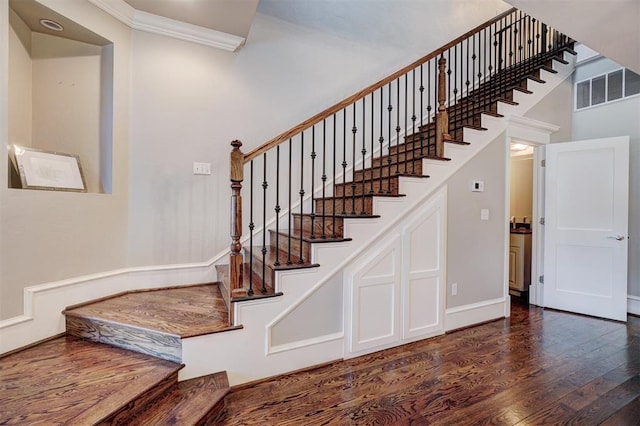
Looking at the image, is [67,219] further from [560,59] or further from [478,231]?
[560,59]

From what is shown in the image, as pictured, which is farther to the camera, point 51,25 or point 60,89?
point 60,89

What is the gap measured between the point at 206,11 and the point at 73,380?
Answer: 2.79 meters

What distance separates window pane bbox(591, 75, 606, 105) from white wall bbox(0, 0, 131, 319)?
5.16 m

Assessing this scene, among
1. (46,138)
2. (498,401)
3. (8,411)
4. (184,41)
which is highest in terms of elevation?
(184,41)

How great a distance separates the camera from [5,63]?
1.92 meters

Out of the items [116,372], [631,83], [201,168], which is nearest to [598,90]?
[631,83]

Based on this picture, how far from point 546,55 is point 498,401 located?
4.17m

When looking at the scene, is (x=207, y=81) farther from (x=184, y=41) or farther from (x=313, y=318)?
(x=313, y=318)

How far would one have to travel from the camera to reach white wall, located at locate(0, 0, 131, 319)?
1.93 metres

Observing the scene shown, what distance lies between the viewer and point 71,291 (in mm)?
2281

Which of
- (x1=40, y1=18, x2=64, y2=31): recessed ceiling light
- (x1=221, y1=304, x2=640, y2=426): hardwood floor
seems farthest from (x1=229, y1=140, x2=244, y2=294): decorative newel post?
(x1=40, y1=18, x2=64, y2=31): recessed ceiling light

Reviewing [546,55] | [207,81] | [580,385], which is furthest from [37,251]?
[546,55]

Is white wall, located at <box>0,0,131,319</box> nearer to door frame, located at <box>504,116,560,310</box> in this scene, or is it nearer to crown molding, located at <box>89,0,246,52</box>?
crown molding, located at <box>89,0,246,52</box>

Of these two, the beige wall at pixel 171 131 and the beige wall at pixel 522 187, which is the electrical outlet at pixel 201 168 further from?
the beige wall at pixel 522 187
